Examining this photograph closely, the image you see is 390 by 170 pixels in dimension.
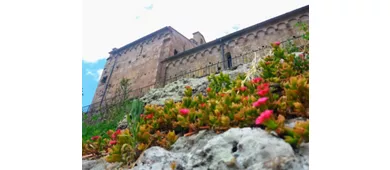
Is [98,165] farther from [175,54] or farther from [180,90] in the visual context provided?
[175,54]

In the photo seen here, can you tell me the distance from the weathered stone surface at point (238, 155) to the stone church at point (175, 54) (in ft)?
15.6

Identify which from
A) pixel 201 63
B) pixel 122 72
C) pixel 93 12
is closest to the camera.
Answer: pixel 93 12

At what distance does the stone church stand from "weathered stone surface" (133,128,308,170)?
4750mm

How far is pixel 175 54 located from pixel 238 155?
8052 mm

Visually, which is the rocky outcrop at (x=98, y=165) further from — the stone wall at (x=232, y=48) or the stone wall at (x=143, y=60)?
the stone wall at (x=143, y=60)

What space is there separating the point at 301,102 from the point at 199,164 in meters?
0.54

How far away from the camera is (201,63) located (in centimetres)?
768

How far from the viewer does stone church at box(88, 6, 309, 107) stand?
21.9ft

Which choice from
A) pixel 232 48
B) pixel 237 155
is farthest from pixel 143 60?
pixel 237 155

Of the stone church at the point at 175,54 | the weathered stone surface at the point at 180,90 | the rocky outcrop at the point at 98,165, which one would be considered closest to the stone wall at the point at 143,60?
the stone church at the point at 175,54

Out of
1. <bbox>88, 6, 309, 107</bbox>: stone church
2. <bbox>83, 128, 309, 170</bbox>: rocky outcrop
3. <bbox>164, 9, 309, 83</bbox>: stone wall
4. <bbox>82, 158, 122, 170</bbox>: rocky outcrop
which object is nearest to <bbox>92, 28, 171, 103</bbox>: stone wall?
<bbox>88, 6, 309, 107</bbox>: stone church
